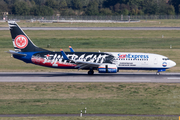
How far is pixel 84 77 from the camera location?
4700 cm

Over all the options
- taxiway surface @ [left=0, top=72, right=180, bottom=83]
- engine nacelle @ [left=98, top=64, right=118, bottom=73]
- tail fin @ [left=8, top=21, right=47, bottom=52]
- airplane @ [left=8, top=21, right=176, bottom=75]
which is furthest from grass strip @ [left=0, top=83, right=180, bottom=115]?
tail fin @ [left=8, top=21, right=47, bottom=52]

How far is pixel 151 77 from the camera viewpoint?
4656 centimetres

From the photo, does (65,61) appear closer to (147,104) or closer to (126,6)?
(147,104)

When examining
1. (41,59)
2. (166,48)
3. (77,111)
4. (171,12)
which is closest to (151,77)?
(41,59)

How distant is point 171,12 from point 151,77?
156m

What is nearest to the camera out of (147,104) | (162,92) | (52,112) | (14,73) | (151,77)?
(52,112)

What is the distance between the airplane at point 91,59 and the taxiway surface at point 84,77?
54.0 inches

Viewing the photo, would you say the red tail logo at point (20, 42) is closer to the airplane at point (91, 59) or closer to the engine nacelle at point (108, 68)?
the airplane at point (91, 59)

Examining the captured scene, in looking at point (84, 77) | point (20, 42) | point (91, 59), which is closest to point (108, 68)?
point (91, 59)

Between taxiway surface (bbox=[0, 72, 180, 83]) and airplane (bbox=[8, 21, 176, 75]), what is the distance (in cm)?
137

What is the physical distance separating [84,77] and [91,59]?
137 inches

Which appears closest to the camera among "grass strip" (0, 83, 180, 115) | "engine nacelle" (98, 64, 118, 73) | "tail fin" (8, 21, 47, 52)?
"grass strip" (0, 83, 180, 115)

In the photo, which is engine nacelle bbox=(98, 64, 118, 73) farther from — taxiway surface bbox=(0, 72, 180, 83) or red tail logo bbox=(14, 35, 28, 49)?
red tail logo bbox=(14, 35, 28, 49)

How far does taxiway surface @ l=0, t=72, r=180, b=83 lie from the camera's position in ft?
146
